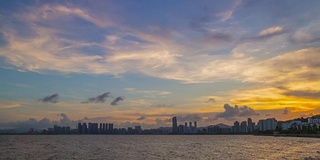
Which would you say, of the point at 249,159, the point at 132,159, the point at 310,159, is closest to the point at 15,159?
the point at 132,159

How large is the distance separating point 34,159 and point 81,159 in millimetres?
11239

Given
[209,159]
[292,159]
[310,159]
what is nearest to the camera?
[310,159]

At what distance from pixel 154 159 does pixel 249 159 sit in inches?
872

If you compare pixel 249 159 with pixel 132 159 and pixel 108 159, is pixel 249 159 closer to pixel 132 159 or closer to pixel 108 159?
pixel 132 159

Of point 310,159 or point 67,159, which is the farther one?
point 67,159

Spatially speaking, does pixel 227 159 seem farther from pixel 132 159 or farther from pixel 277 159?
pixel 132 159

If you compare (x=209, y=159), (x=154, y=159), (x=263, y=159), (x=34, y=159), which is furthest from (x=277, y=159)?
(x=34, y=159)

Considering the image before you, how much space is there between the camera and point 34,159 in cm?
7719

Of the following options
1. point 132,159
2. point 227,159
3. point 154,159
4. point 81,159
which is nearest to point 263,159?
point 227,159

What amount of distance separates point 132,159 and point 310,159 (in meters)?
39.6

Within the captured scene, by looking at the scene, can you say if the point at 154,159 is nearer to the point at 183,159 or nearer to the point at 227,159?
the point at 183,159

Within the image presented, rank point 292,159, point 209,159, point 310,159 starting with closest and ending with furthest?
point 310,159, point 292,159, point 209,159

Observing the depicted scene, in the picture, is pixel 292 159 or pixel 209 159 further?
pixel 209 159

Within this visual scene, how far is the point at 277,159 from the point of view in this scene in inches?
2872
